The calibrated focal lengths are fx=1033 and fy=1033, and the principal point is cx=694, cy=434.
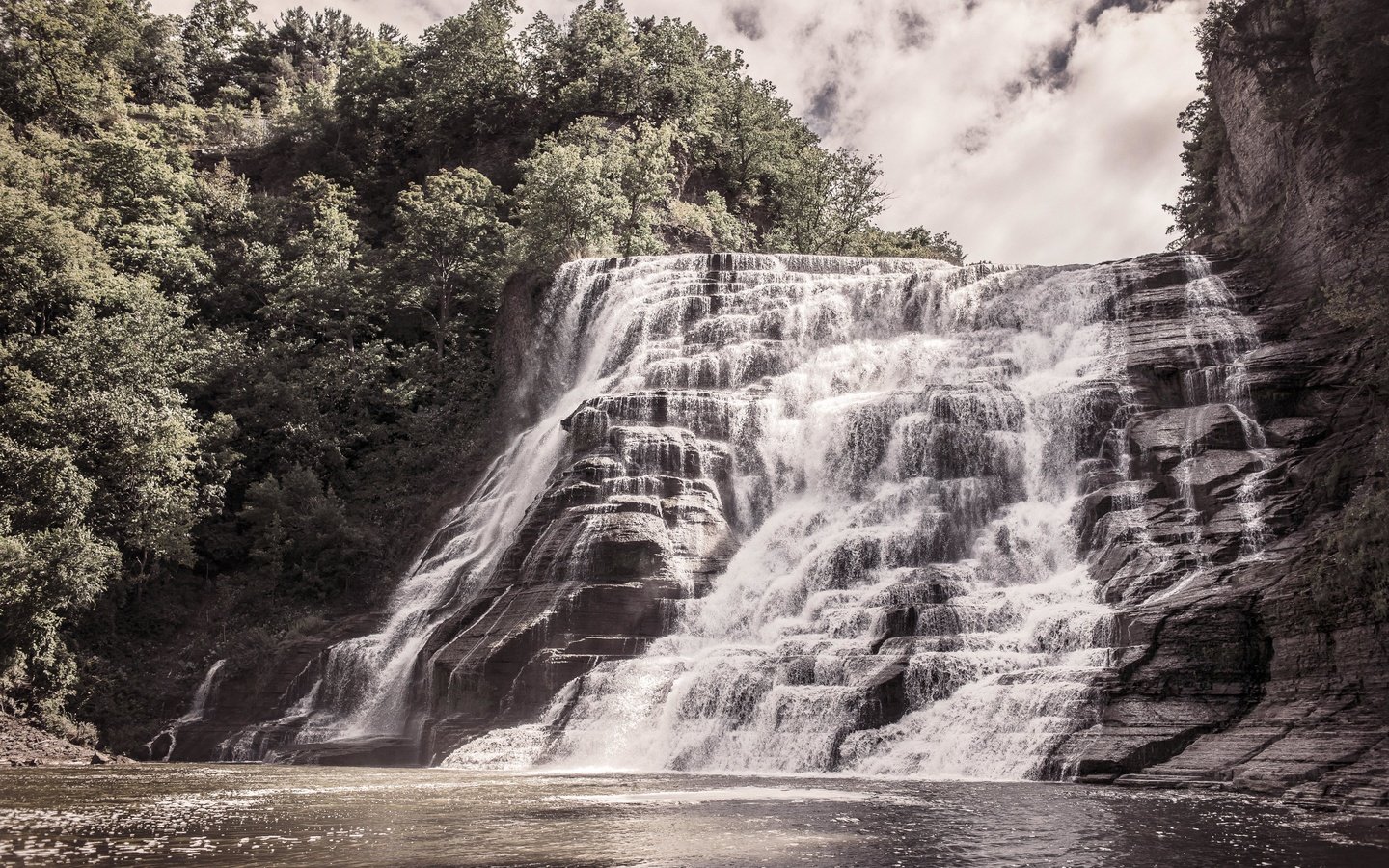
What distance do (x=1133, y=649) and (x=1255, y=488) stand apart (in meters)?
7.18

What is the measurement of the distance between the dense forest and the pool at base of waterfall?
18532 millimetres

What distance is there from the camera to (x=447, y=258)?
5131 centimetres

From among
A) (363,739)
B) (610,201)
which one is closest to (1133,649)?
(363,739)

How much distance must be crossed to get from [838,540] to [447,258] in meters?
30.8

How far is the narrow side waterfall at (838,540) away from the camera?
21.2 metres

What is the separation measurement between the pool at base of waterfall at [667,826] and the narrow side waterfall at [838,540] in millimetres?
4010

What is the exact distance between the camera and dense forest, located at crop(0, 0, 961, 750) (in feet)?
109

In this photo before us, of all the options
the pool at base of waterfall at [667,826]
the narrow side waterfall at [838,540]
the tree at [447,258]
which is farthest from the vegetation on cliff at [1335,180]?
the tree at [447,258]

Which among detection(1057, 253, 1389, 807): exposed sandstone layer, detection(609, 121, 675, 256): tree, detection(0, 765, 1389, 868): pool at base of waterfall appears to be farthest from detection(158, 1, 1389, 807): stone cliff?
detection(609, 121, 675, 256): tree

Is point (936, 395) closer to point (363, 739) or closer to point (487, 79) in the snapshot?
point (363, 739)

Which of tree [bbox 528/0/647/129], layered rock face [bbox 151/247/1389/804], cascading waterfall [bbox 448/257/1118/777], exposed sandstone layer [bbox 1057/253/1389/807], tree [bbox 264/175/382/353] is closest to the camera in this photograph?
exposed sandstone layer [bbox 1057/253/1389/807]

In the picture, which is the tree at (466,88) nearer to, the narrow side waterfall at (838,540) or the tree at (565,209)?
the tree at (565,209)

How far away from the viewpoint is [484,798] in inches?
574

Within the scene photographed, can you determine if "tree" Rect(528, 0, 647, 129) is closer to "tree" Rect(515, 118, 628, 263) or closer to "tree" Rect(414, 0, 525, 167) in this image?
"tree" Rect(414, 0, 525, 167)
